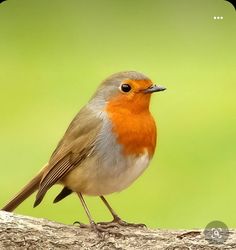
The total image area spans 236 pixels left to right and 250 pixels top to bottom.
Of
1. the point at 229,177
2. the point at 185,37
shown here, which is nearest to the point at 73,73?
the point at 185,37

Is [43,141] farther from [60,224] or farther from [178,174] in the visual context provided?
[60,224]

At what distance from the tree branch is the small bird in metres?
0.13

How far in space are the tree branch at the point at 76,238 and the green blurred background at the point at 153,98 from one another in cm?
45

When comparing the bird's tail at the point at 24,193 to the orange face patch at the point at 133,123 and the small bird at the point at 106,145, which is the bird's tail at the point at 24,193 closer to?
the small bird at the point at 106,145

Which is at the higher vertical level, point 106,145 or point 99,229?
point 106,145

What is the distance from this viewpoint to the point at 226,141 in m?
4.79

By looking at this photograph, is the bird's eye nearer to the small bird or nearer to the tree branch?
the small bird

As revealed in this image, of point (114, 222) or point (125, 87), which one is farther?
point (114, 222)

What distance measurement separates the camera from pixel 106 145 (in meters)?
4.01

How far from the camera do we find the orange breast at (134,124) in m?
3.92

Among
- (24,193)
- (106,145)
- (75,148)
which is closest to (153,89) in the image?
(106,145)

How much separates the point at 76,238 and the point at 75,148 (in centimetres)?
43

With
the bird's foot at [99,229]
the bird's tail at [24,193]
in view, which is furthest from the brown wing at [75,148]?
the bird's foot at [99,229]

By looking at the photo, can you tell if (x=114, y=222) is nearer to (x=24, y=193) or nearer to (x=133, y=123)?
(x=24, y=193)
